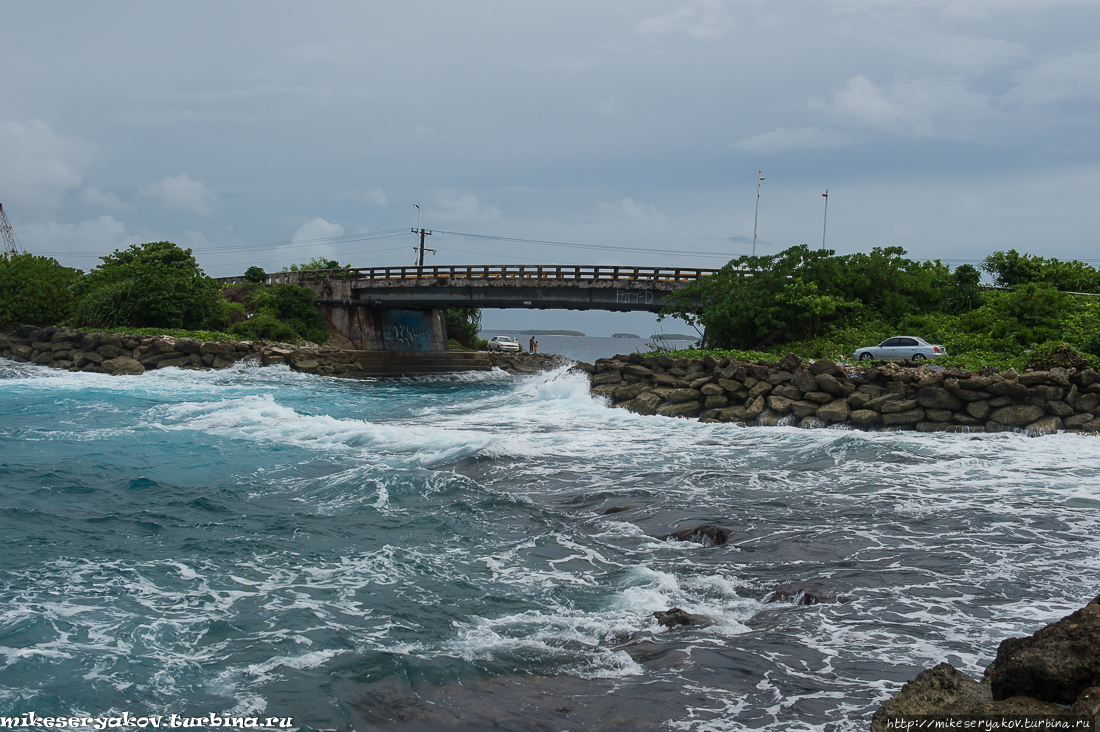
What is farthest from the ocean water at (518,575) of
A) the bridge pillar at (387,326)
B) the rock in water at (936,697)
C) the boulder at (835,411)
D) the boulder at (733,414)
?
the bridge pillar at (387,326)

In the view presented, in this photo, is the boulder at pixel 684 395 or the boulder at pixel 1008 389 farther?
the boulder at pixel 684 395

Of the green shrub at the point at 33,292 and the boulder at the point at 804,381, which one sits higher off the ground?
the green shrub at the point at 33,292

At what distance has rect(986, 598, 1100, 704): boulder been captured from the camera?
155 inches

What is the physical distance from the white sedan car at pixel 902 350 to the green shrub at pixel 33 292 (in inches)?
1930

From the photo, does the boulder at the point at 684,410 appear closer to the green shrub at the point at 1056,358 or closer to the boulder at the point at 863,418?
the boulder at the point at 863,418

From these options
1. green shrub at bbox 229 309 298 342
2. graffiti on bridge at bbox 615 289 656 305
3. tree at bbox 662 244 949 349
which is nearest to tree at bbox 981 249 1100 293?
tree at bbox 662 244 949 349

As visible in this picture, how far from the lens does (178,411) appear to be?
21.3 m

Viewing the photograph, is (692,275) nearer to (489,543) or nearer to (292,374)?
(292,374)

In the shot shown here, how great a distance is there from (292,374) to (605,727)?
122 feet

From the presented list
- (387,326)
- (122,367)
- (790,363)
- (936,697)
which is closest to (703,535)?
(936,697)

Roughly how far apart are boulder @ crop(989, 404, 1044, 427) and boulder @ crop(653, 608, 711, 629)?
1398 cm

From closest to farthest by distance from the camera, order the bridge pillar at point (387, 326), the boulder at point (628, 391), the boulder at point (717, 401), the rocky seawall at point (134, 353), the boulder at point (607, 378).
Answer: the boulder at point (717, 401) → the boulder at point (628, 391) → the boulder at point (607, 378) → the rocky seawall at point (134, 353) → the bridge pillar at point (387, 326)

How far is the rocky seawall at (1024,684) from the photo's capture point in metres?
3.78

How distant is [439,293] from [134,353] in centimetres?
1869
